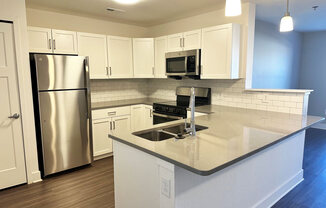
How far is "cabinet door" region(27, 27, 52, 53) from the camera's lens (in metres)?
3.04

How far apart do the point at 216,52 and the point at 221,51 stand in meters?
0.08

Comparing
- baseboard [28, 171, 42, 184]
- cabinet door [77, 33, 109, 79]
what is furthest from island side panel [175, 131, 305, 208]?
cabinet door [77, 33, 109, 79]

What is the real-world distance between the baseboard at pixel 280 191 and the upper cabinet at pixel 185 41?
2.20m

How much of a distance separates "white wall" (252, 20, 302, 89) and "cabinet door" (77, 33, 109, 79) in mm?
2836

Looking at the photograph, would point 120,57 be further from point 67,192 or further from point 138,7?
point 67,192

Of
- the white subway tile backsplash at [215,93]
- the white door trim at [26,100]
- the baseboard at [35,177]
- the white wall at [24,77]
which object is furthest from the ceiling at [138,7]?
the baseboard at [35,177]

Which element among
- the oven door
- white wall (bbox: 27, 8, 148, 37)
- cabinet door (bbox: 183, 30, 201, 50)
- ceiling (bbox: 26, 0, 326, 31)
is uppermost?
ceiling (bbox: 26, 0, 326, 31)

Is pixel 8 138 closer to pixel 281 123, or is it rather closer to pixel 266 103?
pixel 281 123

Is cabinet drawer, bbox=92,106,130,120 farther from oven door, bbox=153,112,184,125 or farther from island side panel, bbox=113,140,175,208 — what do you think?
island side panel, bbox=113,140,175,208

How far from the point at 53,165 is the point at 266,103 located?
3.10 metres

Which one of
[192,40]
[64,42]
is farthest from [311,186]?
[64,42]

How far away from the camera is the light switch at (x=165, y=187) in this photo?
1442 millimetres

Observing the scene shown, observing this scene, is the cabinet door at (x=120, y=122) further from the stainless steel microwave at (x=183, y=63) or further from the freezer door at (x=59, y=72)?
the stainless steel microwave at (x=183, y=63)

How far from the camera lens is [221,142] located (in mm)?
1686
